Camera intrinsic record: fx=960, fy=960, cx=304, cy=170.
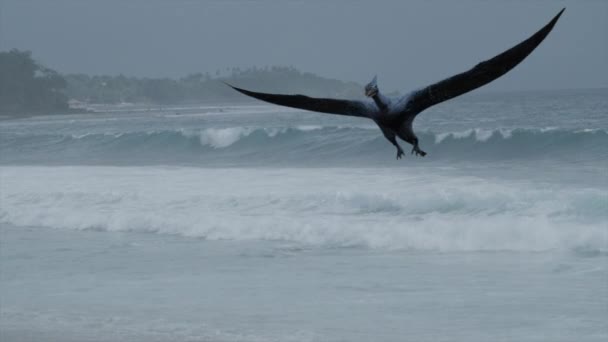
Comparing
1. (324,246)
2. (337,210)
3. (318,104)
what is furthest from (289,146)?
(318,104)

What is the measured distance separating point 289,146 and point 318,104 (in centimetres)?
2736

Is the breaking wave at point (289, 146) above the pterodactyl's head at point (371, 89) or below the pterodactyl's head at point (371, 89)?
below

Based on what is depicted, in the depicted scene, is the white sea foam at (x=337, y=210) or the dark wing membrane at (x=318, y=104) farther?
the white sea foam at (x=337, y=210)

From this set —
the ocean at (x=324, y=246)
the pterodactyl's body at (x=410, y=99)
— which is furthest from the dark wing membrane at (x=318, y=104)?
the ocean at (x=324, y=246)

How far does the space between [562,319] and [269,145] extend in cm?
2050

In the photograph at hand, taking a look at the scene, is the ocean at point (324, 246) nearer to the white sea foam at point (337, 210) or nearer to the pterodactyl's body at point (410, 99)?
the white sea foam at point (337, 210)

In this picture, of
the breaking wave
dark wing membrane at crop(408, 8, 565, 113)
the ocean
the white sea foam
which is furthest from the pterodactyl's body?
the breaking wave

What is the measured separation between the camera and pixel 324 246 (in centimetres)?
1419

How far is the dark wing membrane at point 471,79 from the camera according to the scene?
84cm

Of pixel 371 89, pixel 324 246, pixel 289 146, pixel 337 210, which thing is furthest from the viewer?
pixel 289 146

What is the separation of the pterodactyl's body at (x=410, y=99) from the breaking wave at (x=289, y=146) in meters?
18.6

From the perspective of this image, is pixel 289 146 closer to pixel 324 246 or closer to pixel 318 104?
pixel 324 246

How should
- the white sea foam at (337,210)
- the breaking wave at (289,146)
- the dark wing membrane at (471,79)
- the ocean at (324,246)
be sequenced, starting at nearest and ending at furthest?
the dark wing membrane at (471,79) → the ocean at (324,246) → the white sea foam at (337,210) → the breaking wave at (289,146)

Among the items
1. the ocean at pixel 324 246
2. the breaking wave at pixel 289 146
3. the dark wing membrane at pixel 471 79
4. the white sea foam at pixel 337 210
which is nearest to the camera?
the dark wing membrane at pixel 471 79
